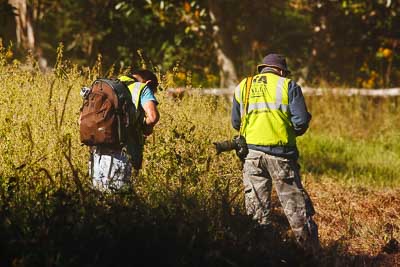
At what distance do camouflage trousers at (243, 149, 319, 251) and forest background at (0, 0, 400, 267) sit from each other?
16 centimetres

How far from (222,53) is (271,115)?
9.80 m

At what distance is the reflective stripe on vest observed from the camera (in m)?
7.37

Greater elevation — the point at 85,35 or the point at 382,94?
the point at 85,35

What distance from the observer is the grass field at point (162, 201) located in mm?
5582

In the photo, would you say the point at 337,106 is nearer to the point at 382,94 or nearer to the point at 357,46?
the point at 382,94

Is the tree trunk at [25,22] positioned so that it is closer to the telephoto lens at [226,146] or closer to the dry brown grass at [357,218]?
the dry brown grass at [357,218]

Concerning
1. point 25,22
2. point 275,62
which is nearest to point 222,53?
point 25,22

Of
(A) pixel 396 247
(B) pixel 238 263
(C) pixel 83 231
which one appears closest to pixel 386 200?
(A) pixel 396 247

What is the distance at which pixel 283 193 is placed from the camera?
743cm

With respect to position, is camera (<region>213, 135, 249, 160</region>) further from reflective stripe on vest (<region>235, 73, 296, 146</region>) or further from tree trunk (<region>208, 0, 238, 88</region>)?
tree trunk (<region>208, 0, 238, 88</region>)

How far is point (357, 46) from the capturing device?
1834cm

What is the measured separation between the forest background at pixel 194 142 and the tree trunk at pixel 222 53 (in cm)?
3

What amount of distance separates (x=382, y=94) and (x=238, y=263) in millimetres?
10449

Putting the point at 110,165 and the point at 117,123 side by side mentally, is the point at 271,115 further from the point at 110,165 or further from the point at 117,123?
the point at 110,165
